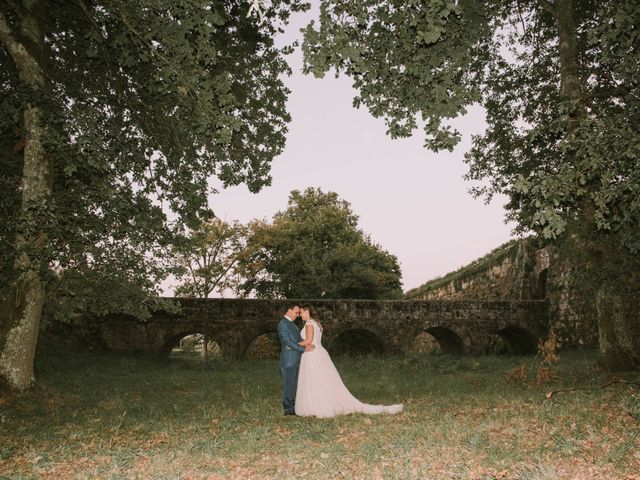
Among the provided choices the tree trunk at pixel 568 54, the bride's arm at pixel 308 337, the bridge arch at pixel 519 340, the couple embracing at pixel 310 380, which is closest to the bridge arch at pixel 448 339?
the bridge arch at pixel 519 340

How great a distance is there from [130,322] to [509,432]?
17.6 m

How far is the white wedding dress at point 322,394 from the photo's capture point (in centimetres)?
675

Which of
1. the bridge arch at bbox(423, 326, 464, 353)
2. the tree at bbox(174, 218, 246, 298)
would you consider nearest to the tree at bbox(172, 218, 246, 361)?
the tree at bbox(174, 218, 246, 298)

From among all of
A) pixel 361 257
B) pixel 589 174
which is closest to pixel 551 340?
pixel 589 174

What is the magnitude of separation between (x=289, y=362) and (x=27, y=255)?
187 inches

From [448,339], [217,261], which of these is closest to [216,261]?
[217,261]

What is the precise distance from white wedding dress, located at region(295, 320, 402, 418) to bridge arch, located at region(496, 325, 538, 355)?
18.4 metres

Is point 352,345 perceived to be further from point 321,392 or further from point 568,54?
point 321,392

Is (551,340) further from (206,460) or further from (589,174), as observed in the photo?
(206,460)

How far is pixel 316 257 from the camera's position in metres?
29.5

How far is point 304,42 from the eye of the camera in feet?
16.3

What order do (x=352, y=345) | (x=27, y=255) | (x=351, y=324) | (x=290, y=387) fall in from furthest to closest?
(x=352, y=345), (x=351, y=324), (x=27, y=255), (x=290, y=387)

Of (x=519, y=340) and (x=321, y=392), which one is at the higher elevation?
(x=519, y=340)

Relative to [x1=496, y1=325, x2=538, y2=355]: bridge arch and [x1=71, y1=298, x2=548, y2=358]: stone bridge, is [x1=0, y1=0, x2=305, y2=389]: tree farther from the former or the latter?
[x1=496, y1=325, x2=538, y2=355]: bridge arch
